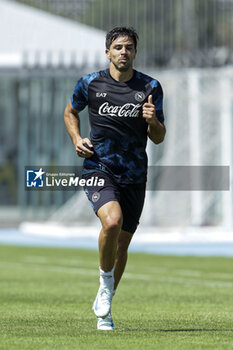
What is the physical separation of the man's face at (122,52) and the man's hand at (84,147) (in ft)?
1.92

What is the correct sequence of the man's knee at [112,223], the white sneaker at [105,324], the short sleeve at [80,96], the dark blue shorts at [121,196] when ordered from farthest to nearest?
the short sleeve at [80,96] → the dark blue shorts at [121,196] → the white sneaker at [105,324] → the man's knee at [112,223]

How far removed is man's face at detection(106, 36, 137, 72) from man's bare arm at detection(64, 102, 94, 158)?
54cm

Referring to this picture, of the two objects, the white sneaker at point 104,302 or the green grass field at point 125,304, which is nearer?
the green grass field at point 125,304

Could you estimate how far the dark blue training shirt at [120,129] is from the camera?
7.62 m

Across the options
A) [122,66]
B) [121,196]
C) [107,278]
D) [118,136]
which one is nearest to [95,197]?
[121,196]

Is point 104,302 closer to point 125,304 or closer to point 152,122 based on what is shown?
point 152,122

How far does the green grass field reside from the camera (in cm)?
687

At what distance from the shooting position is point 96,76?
25.7 feet

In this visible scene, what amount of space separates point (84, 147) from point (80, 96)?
1.75 ft

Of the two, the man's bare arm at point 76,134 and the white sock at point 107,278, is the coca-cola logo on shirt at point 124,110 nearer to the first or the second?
the man's bare arm at point 76,134

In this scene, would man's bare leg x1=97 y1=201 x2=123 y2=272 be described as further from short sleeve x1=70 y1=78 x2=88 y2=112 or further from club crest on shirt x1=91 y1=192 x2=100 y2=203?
short sleeve x1=70 y1=78 x2=88 y2=112

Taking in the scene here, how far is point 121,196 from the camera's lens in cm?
767

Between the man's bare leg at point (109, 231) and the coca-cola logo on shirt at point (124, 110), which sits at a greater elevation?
the coca-cola logo on shirt at point (124, 110)

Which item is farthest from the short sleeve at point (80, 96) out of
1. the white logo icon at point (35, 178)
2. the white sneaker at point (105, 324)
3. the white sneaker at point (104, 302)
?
the white sneaker at point (105, 324)
